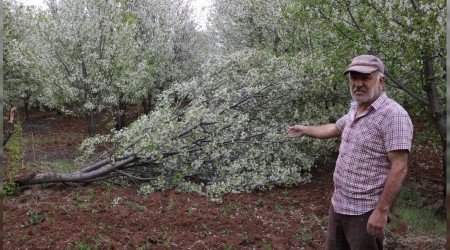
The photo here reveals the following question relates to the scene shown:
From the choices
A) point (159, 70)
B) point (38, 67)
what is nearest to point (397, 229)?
point (159, 70)

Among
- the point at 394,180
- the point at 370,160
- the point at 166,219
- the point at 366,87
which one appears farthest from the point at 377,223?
the point at 166,219

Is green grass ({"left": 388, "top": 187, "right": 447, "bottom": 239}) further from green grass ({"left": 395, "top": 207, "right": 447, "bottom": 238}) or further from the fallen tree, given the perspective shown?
the fallen tree

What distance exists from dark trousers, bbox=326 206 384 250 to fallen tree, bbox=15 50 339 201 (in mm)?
3227

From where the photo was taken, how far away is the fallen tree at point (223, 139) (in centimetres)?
663

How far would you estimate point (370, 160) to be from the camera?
2889mm

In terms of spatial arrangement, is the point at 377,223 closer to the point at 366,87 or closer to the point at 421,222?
the point at 366,87

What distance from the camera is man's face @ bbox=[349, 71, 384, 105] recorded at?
300 cm

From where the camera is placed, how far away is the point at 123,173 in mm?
6926

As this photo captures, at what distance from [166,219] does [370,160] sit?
330cm

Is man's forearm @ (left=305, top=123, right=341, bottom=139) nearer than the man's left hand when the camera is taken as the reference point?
No

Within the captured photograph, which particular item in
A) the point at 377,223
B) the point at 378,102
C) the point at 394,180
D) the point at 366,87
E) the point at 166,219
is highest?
the point at 366,87

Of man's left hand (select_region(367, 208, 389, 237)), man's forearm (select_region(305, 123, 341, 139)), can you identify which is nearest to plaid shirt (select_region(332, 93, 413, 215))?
man's left hand (select_region(367, 208, 389, 237))

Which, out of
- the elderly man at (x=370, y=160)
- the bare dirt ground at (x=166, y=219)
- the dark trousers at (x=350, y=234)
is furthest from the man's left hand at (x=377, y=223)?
the bare dirt ground at (x=166, y=219)

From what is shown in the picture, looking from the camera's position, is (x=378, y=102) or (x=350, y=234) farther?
(x=350, y=234)
